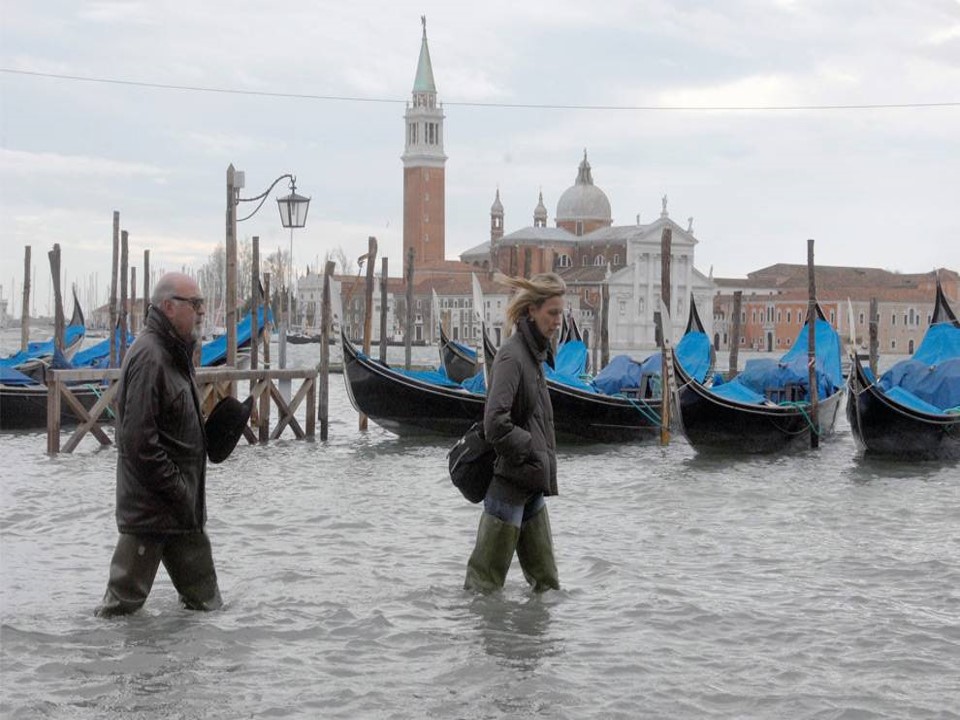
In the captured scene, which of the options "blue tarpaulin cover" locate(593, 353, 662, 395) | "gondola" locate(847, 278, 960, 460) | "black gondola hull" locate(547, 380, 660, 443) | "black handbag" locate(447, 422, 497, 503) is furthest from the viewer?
"blue tarpaulin cover" locate(593, 353, 662, 395)

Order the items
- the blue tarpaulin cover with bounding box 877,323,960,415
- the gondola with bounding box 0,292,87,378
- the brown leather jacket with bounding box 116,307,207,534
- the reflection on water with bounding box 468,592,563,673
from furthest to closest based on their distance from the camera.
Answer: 1. the gondola with bounding box 0,292,87,378
2. the blue tarpaulin cover with bounding box 877,323,960,415
3. the reflection on water with bounding box 468,592,563,673
4. the brown leather jacket with bounding box 116,307,207,534


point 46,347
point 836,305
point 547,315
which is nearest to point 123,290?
point 46,347

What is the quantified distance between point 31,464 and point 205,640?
776 cm

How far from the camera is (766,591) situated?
6113mm

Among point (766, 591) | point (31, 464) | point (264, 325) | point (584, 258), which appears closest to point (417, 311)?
point (584, 258)

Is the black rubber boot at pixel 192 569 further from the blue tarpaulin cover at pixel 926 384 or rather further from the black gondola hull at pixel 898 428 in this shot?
the blue tarpaulin cover at pixel 926 384

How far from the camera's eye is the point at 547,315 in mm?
4738

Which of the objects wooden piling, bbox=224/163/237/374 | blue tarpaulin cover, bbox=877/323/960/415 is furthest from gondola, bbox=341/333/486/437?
blue tarpaulin cover, bbox=877/323/960/415

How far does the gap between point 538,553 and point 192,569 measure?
→ 1.30 metres

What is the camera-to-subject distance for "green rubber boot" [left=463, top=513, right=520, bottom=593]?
488 cm

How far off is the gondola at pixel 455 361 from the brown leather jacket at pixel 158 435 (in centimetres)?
1716

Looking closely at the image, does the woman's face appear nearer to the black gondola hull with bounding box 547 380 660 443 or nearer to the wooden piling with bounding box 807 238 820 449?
the black gondola hull with bounding box 547 380 660 443

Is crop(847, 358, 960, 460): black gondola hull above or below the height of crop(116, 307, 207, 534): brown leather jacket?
below

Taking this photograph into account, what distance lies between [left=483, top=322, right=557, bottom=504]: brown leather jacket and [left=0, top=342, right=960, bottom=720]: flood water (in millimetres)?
582
